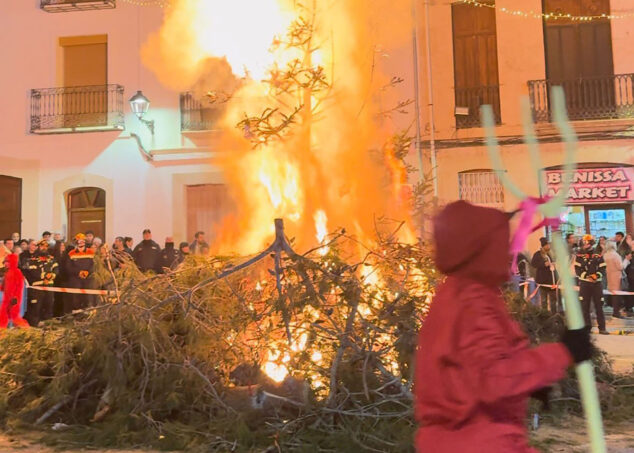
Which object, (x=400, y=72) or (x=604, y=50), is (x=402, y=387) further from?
(x=604, y=50)

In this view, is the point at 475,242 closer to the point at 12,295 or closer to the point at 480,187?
the point at 12,295

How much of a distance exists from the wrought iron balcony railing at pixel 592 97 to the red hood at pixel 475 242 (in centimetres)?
1417

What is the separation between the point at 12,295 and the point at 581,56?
14389 mm

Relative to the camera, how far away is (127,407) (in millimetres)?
5094

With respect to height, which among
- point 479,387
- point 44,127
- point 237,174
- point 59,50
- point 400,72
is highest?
point 59,50

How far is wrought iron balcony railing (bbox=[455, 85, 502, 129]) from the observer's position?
50.4ft

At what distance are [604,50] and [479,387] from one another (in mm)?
16131

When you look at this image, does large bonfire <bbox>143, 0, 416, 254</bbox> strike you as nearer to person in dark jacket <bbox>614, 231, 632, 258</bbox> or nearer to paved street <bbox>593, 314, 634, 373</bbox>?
paved street <bbox>593, 314, 634, 373</bbox>

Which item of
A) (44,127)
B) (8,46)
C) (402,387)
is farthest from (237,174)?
(8,46)

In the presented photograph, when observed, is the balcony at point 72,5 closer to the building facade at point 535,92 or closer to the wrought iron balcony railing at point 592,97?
the building facade at point 535,92

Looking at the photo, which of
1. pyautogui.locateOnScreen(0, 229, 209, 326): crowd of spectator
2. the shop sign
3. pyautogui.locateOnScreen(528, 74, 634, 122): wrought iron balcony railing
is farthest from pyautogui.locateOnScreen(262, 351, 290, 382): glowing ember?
pyautogui.locateOnScreen(528, 74, 634, 122): wrought iron balcony railing

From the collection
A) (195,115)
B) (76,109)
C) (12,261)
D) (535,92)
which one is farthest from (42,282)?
(535,92)

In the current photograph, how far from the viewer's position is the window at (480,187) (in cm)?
1509

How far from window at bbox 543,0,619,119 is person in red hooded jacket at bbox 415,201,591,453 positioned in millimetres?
14755
